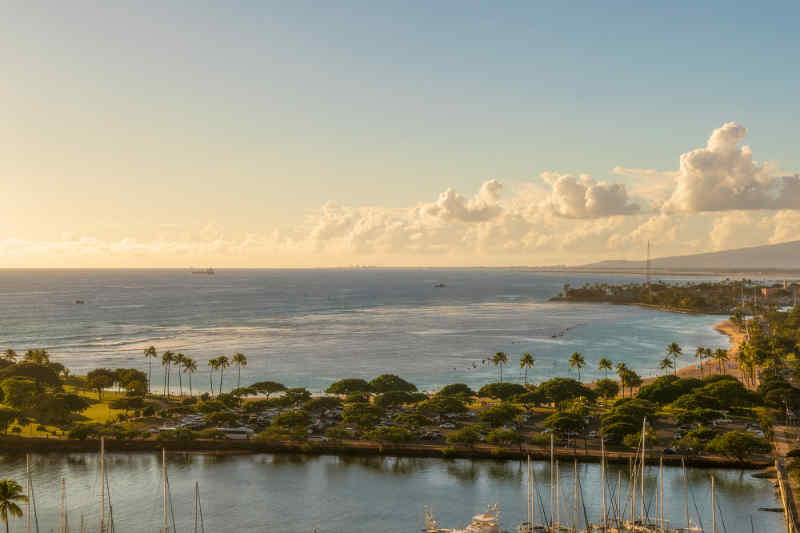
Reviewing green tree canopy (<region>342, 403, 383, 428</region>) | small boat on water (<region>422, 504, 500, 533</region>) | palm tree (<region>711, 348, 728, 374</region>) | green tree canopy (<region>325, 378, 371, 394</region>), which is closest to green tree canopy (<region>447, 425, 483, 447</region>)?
green tree canopy (<region>342, 403, 383, 428</region>)

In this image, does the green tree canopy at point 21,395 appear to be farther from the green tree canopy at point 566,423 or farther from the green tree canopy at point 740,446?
the green tree canopy at point 740,446

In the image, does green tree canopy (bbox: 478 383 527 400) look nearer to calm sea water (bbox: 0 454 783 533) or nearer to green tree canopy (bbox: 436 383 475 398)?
green tree canopy (bbox: 436 383 475 398)

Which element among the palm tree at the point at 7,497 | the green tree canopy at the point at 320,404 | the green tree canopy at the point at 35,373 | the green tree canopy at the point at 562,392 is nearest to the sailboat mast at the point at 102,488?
the palm tree at the point at 7,497

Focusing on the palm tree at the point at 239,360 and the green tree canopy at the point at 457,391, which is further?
the palm tree at the point at 239,360

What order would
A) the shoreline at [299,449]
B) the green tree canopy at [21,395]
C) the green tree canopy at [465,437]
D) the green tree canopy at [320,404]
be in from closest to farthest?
the shoreline at [299,449]
the green tree canopy at [465,437]
the green tree canopy at [21,395]
the green tree canopy at [320,404]

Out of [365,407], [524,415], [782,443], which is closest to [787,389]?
[782,443]

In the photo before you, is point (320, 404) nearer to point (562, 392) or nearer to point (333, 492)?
point (333, 492)

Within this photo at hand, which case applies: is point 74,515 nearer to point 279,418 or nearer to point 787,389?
point 279,418

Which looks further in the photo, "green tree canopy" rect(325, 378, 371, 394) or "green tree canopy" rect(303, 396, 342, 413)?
"green tree canopy" rect(325, 378, 371, 394)
